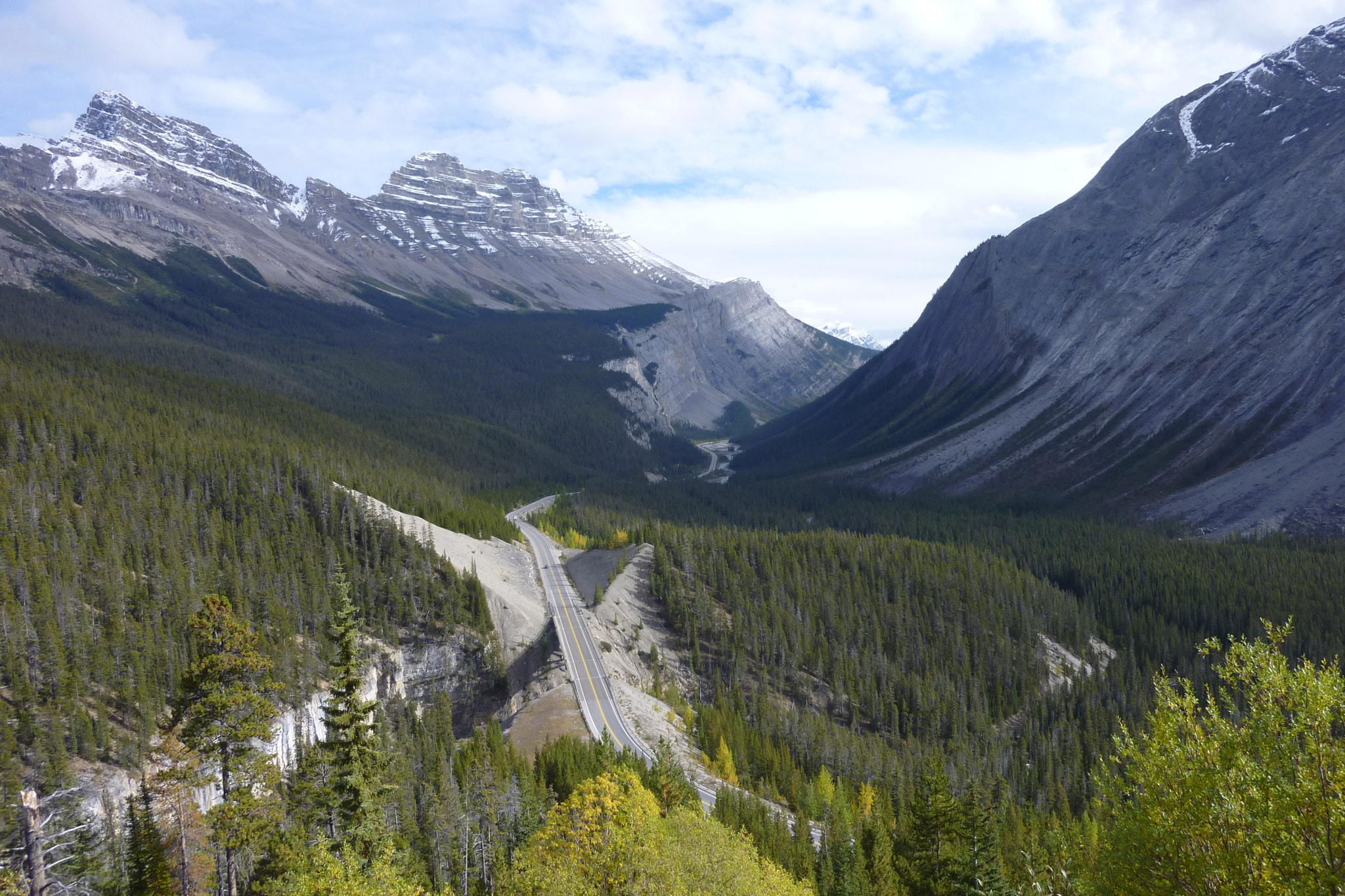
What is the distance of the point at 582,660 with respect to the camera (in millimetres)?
82688

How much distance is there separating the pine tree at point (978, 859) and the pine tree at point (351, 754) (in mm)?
26155

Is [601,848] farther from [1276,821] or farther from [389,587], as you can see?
[389,587]

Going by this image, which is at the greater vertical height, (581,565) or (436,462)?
(436,462)

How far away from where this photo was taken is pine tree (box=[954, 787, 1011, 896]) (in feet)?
120

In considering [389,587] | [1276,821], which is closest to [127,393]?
[389,587]

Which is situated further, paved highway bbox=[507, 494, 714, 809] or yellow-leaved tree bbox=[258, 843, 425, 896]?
paved highway bbox=[507, 494, 714, 809]

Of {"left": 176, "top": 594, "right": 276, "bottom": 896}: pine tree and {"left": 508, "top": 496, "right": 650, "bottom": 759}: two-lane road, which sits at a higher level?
{"left": 176, "top": 594, "right": 276, "bottom": 896}: pine tree

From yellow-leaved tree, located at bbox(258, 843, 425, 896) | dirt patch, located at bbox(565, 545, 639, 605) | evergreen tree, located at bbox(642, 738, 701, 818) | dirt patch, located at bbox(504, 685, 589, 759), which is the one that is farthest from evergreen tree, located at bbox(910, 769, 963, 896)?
dirt patch, located at bbox(565, 545, 639, 605)

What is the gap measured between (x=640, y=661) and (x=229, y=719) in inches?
2468

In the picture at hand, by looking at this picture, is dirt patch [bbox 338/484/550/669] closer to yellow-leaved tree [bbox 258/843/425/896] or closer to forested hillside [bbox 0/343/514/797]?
forested hillside [bbox 0/343/514/797]

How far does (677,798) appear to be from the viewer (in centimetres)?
4656

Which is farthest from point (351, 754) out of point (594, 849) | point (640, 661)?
point (640, 661)

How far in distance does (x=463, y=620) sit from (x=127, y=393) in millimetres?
68622

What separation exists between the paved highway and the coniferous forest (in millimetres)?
6335
